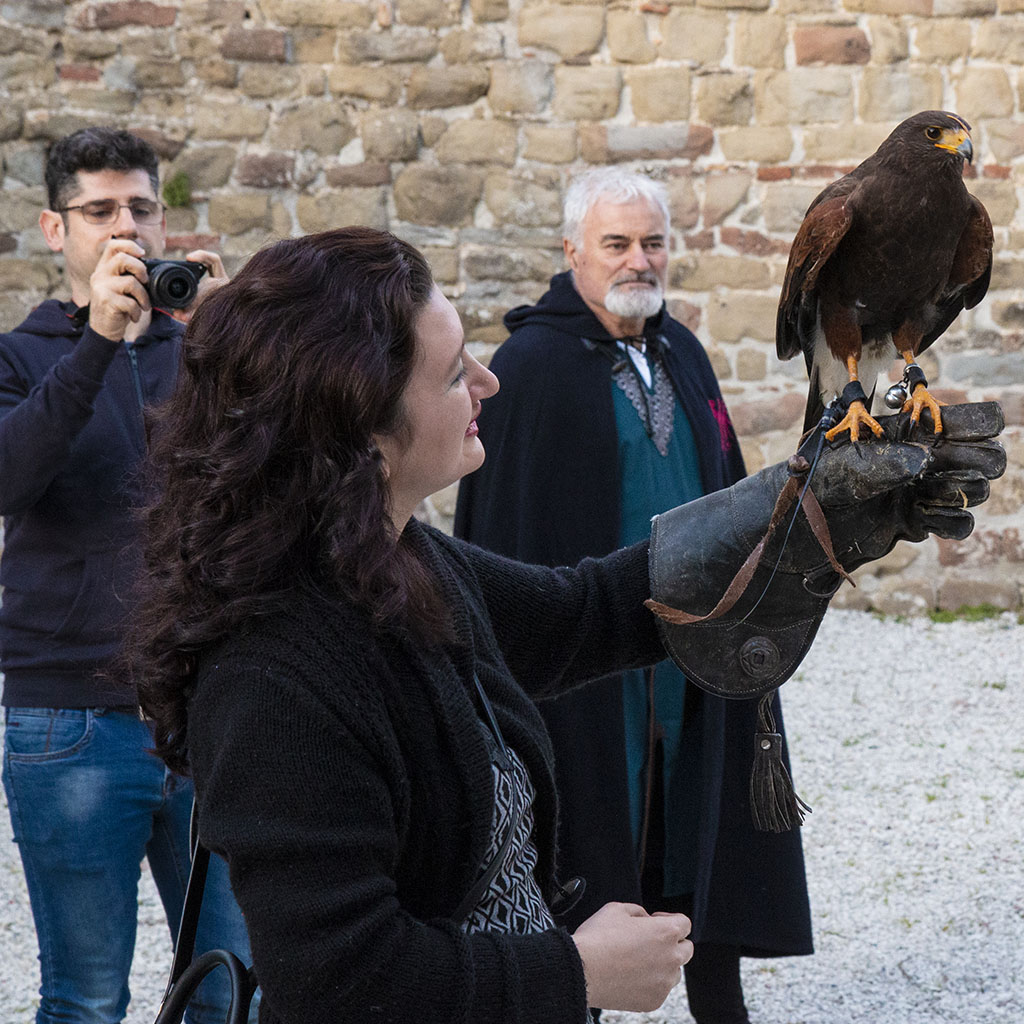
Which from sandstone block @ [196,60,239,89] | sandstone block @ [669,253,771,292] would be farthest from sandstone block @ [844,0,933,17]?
sandstone block @ [196,60,239,89]

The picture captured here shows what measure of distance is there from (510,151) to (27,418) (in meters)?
4.12

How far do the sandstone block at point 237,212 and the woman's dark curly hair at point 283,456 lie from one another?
482cm

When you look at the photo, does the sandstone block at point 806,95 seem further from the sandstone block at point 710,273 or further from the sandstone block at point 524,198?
the sandstone block at point 524,198

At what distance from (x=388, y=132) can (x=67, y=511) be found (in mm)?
4035

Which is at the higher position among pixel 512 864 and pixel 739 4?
pixel 739 4

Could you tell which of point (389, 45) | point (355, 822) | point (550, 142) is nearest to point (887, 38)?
point (550, 142)

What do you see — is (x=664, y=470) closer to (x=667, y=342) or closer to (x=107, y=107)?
(x=667, y=342)

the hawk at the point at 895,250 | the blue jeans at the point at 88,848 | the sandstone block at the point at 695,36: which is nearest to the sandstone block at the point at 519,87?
the sandstone block at the point at 695,36

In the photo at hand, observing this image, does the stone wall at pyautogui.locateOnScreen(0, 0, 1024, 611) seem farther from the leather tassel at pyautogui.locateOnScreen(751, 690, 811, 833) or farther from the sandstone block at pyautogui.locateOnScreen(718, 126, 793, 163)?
the leather tassel at pyautogui.locateOnScreen(751, 690, 811, 833)

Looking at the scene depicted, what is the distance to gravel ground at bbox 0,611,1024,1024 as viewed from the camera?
10.7ft

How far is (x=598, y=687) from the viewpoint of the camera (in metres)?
2.85

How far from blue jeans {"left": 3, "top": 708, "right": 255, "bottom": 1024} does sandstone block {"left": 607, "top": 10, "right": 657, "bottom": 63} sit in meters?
4.58

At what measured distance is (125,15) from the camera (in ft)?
18.6

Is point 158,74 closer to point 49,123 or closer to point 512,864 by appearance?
point 49,123
